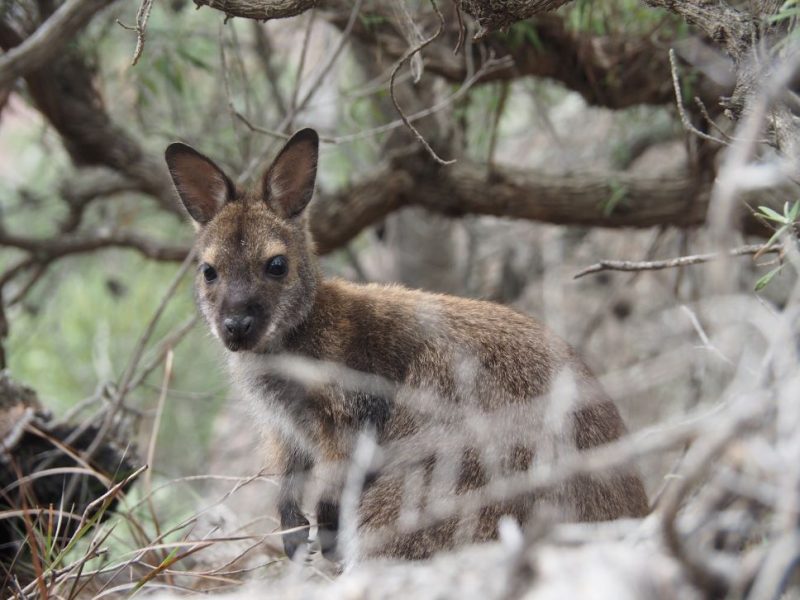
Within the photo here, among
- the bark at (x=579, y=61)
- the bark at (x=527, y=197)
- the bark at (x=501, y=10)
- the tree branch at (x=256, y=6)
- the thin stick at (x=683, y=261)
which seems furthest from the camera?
the bark at (x=527, y=197)

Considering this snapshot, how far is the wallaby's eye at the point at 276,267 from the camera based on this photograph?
176 inches

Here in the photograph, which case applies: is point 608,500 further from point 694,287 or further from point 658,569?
point 694,287

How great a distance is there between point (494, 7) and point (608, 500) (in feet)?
6.61

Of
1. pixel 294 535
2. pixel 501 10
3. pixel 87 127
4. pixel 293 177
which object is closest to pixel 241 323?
pixel 293 177

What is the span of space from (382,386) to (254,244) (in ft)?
3.12

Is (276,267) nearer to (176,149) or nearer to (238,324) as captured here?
(238,324)

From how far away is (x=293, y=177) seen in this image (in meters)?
4.75

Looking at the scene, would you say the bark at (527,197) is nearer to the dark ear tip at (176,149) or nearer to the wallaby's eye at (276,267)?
the dark ear tip at (176,149)

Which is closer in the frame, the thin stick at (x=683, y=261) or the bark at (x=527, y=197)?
the thin stick at (x=683, y=261)

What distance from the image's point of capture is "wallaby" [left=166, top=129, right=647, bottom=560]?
383cm

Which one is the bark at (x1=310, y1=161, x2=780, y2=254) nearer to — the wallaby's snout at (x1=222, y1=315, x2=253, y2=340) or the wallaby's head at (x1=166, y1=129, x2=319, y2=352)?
the wallaby's head at (x1=166, y1=129, x2=319, y2=352)

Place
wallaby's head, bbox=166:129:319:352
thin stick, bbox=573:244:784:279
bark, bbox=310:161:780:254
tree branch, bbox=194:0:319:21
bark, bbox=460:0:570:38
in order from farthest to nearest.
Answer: bark, bbox=310:161:780:254
wallaby's head, bbox=166:129:319:352
tree branch, bbox=194:0:319:21
bark, bbox=460:0:570:38
thin stick, bbox=573:244:784:279

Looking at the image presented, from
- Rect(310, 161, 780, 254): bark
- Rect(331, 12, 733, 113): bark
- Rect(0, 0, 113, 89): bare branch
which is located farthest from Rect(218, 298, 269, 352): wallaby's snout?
Rect(331, 12, 733, 113): bark

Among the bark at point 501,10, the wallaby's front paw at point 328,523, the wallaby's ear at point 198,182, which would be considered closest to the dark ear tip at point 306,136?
the wallaby's ear at point 198,182
